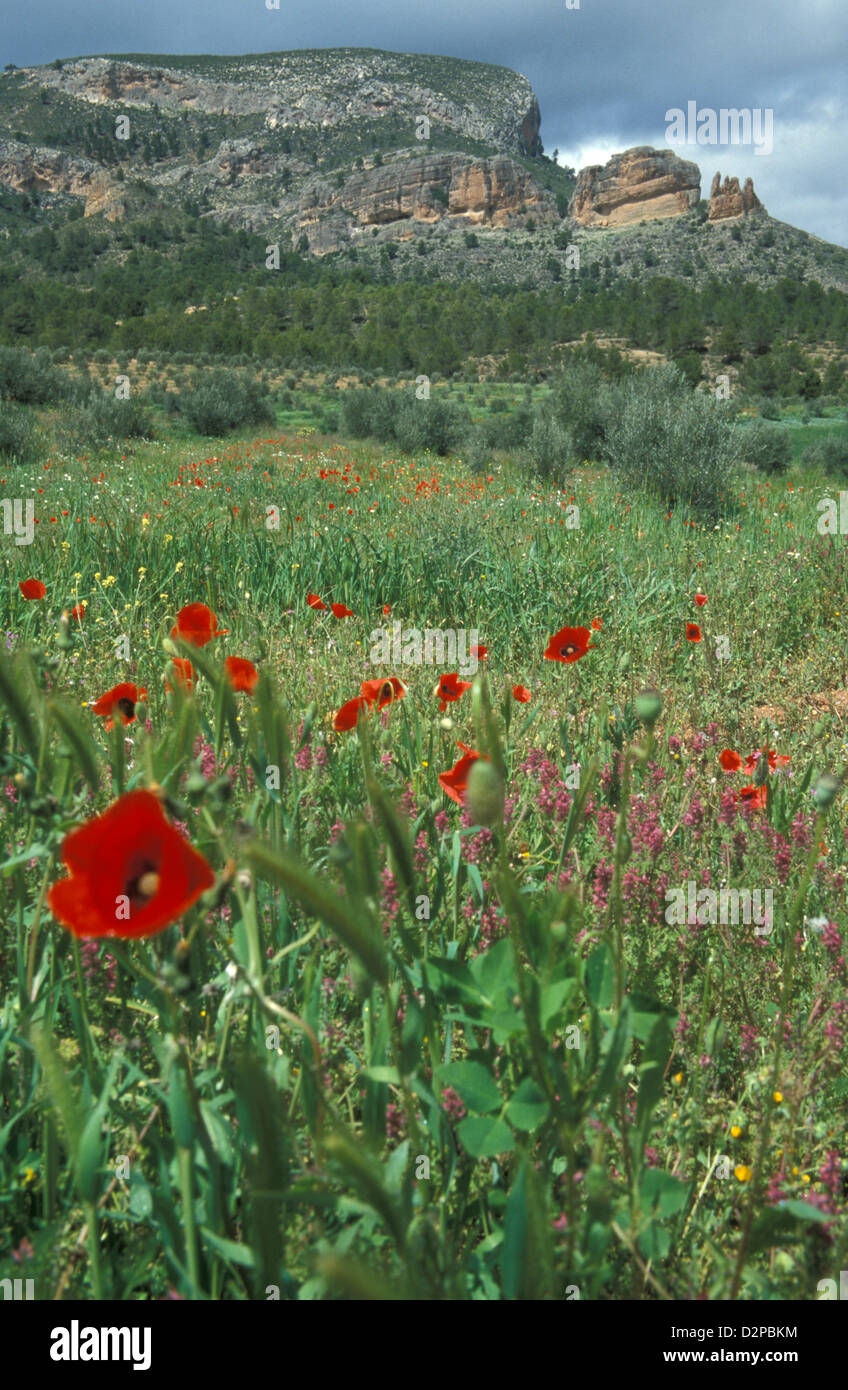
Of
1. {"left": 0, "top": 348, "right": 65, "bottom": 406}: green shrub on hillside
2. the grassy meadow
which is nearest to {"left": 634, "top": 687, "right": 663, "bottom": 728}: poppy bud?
the grassy meadow

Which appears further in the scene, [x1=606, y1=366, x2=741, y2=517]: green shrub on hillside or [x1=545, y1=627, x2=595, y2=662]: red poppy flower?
[x1=606, y1=366, x2=741, y2=517]: green shrub on hillside

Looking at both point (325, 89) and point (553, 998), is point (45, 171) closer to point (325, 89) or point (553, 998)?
point (325, 89)

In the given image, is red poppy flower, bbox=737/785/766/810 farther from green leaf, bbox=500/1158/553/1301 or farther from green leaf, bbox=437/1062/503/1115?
green leaf, bbox=500/1158/553/1301

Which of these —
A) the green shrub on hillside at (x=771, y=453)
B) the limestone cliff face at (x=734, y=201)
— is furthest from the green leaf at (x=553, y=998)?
the limestone cliff face at (x=734, y=201)

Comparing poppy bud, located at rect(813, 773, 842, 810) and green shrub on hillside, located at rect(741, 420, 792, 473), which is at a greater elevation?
green shrub on hillside, located at rect(741, 420, 792, 473)

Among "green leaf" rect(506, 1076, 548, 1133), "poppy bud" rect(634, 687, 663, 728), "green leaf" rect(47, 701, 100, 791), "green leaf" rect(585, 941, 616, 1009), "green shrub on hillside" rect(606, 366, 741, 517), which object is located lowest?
"green leaf" rect(506, 1076, 548, 1133)

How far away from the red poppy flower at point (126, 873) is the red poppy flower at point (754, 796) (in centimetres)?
142

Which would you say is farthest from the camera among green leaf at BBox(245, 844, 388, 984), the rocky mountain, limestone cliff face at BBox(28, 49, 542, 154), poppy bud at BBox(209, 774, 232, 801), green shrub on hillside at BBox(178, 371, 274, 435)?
limestone cliff face at BBox(28, 49, 542, 154)

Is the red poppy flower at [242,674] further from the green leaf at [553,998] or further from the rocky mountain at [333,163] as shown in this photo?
the rocky mountain at [333,163]

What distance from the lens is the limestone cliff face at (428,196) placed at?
89.4 meters

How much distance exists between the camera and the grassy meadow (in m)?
0.60

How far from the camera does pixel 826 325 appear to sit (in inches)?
1624

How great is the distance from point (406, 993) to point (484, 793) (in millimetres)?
405
